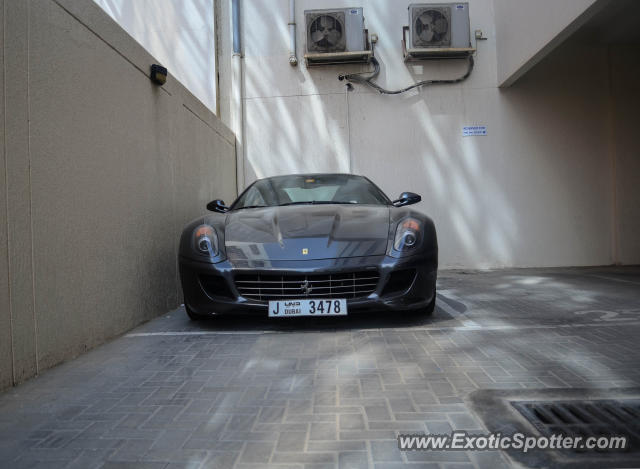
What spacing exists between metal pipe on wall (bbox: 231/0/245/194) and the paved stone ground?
4.16 metres

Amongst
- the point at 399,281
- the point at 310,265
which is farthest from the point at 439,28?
the point at 310,265

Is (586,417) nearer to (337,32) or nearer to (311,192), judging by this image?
(311,192)

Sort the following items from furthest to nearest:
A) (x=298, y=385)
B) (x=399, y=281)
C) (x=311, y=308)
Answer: (x=399, y=281), (x=311, y=308), (x=298, y=385)

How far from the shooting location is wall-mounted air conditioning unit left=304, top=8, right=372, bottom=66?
653 centimetres

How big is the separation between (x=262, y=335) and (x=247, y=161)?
15.6ft

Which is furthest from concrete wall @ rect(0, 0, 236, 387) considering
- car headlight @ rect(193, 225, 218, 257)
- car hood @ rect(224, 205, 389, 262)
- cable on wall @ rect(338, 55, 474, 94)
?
cable on wall @ rect(338, 55, 474, 94)

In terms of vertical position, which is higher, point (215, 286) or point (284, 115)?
point (284, 115)

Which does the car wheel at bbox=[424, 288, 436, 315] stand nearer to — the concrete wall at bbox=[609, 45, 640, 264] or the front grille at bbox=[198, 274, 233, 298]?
the front grille at bbox=[198, 274, 233, 298]

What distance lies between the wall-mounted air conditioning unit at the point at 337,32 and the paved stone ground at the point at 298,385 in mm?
4829

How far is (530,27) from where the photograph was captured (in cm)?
556

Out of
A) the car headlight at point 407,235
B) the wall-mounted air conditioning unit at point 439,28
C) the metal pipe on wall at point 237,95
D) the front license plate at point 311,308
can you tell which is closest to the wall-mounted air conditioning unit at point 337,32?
the wall-mounted air conditioning unit at point 439,28

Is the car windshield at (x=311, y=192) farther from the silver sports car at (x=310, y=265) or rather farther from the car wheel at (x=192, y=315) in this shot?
the car wheel at (x=192, y=315)

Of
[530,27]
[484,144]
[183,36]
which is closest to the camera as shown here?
→ [530,27]

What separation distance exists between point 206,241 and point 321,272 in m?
0.85
